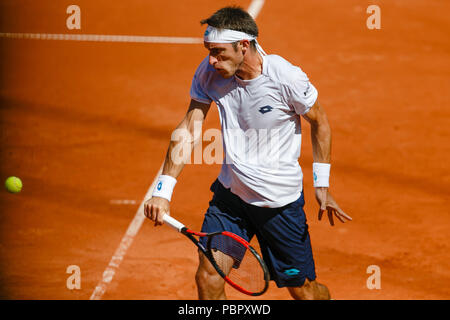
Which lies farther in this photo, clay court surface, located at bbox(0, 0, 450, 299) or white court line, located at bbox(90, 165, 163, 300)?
clay court surface, located at bbox(0, 0, 450, 299)

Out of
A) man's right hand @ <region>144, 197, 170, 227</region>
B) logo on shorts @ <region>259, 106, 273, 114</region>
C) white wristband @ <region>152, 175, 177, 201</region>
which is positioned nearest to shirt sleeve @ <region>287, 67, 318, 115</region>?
logo on shorts @ <region>259, 106, 273, 114</region>

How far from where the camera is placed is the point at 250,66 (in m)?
4.62

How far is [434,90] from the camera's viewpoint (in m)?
10.6

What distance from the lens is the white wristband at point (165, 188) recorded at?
15.0ft

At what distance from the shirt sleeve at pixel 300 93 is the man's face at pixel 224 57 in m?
0.38

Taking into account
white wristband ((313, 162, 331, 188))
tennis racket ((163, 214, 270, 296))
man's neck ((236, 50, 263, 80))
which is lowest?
tennis racket ((163, 214, 270, 296))

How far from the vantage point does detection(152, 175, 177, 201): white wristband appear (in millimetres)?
4566

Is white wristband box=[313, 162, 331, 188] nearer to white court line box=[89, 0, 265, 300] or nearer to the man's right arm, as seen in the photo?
the man's right arm

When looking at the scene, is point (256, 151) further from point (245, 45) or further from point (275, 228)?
point (245, 45)

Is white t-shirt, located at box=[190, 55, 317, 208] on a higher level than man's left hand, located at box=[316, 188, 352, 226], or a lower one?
higher

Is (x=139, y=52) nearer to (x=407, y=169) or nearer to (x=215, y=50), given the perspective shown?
(x=407, y=169)

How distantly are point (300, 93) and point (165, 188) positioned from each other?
3.43 feet

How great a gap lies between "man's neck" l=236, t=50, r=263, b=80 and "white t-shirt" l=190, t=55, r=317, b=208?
0.09 ft
